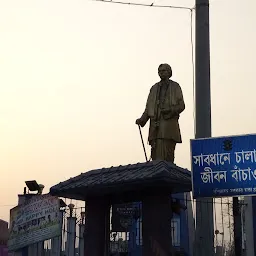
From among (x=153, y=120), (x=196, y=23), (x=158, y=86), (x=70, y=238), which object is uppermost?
(x=196, y=23)

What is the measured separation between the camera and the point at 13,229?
2317 centimetres

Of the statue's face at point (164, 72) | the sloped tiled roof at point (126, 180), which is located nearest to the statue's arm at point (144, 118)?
the statue's face at point (164, 72)

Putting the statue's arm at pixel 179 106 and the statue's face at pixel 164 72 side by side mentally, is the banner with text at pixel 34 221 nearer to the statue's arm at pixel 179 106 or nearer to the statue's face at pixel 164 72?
the statue's face at pixel 164 72

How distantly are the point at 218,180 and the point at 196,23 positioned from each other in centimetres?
306

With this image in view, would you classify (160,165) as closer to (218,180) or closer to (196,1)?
(218,180)

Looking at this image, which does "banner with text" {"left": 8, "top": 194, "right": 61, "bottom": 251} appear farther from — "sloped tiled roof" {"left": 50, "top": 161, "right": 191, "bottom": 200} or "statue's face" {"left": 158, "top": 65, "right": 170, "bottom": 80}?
"sloped tiled roof" {"left": 50, "top": 161, "right": 191, "bottom": 200}

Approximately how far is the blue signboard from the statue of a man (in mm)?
2183

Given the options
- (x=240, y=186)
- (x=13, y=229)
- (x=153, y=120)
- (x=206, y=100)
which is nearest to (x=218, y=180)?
(x=240, y=186)

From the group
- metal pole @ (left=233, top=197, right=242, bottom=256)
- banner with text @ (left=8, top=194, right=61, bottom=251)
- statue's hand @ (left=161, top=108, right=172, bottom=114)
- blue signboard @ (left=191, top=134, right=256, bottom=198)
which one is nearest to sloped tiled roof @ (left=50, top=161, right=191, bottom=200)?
blue signboard @ (left=191, top=134, right=256, bottom=198)

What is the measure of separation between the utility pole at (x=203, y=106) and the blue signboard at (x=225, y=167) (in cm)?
62

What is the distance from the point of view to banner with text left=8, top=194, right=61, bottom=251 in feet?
68.0

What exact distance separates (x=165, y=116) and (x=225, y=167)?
2.63 m

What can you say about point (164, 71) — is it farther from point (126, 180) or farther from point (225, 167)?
point (225, 167)

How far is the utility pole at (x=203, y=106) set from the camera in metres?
8.77
